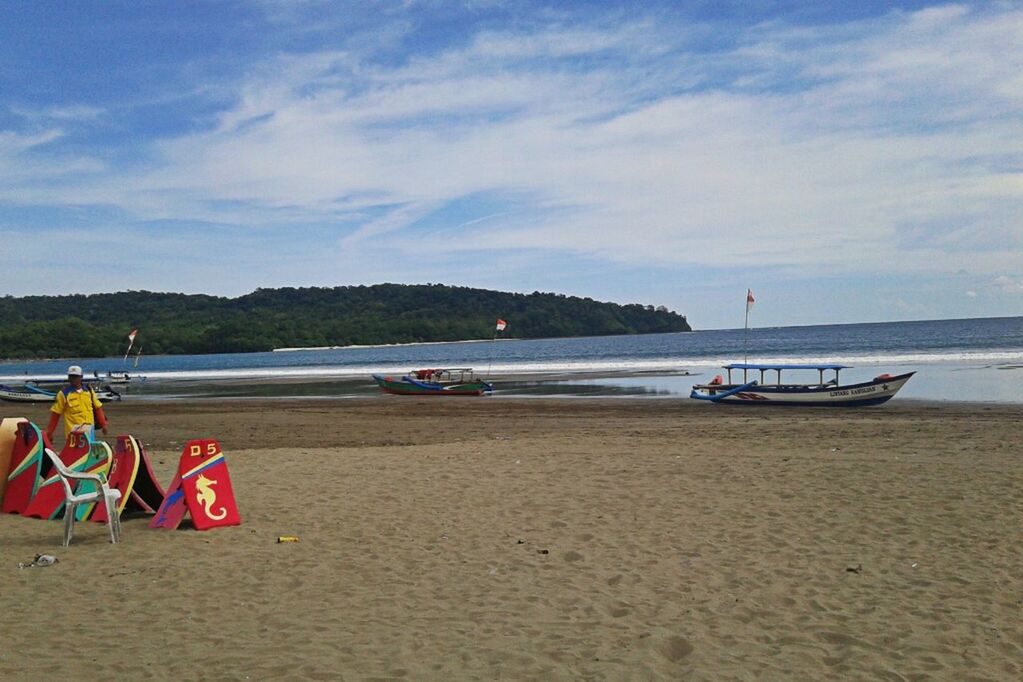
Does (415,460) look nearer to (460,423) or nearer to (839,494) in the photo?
(839,494)

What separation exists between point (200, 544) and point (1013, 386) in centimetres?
2927

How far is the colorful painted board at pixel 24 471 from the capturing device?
361 inches

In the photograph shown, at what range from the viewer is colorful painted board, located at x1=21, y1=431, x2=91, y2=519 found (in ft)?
28.9

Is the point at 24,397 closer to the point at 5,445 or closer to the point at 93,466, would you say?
the point at 5,445

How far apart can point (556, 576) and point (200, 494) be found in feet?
12.7

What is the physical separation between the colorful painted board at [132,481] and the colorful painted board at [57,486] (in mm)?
370

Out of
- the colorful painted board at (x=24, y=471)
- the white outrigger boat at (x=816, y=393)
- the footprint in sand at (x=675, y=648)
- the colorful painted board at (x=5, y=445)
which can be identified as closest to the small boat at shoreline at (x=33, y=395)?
the white outrigger boat at (x=816, y=393)

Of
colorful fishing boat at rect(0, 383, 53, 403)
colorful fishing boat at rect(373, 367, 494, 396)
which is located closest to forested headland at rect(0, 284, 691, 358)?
colorful fishing boat at rect(0, 383, 53, 403)

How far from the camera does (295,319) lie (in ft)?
449

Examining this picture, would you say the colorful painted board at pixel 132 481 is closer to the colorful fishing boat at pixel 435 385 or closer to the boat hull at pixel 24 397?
the colorful fishing boat at pixel 435 385

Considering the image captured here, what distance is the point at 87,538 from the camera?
7.89 m

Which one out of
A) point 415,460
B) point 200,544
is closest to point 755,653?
point 200,544

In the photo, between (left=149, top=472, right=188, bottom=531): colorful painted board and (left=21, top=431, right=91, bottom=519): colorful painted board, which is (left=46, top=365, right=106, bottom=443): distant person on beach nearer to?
(left=21, top=431, right=91, bottom=519): colorful painted board

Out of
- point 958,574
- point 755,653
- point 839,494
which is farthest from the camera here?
point 839,494
